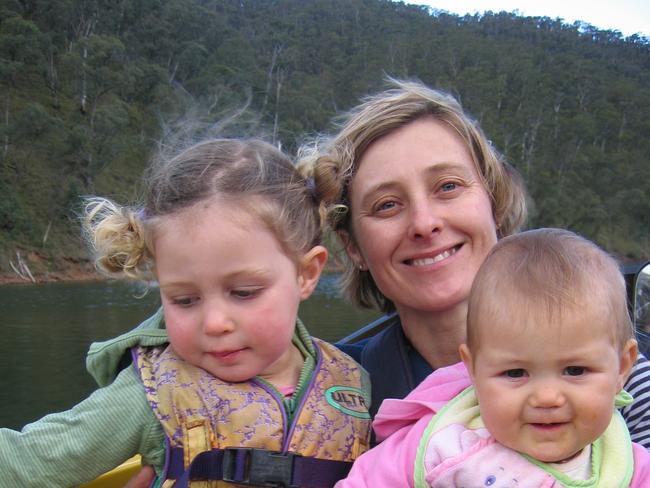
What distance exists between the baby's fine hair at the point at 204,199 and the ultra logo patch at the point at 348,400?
40 cm

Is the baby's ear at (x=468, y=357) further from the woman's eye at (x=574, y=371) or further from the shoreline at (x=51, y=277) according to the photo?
the shoreline at (x=51, y=277)

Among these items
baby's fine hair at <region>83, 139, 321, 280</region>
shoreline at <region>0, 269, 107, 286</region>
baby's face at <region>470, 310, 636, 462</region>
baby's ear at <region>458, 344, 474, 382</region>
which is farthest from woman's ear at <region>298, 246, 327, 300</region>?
shoreline at <region>0, 269, 107, 286</region>

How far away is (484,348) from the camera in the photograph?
1.54 metres

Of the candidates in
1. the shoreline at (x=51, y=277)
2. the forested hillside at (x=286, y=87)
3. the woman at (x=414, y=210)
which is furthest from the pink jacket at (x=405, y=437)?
the shoreline at (x=51, y=277)

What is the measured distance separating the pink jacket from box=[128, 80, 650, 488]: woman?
0.35 metres

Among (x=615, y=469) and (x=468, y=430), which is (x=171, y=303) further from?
(x=615, y=469)

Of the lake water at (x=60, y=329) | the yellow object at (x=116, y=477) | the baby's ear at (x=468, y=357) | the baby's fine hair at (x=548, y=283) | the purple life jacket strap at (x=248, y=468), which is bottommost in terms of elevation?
the lake water at (x=60, y=329)

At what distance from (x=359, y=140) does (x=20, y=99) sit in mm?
46048

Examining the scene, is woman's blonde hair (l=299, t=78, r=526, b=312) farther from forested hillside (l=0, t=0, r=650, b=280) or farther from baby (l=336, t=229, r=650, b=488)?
forested hillside (l=0, t=0, r=650, b=280)

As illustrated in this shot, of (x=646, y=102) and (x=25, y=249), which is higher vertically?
(x=646, y=102)

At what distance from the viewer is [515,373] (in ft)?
4.92

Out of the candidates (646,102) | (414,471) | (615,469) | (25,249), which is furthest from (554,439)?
(646,102)

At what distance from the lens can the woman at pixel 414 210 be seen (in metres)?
2.28

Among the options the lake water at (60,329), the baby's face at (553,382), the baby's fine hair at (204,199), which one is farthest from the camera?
the lake water at (60,329)
